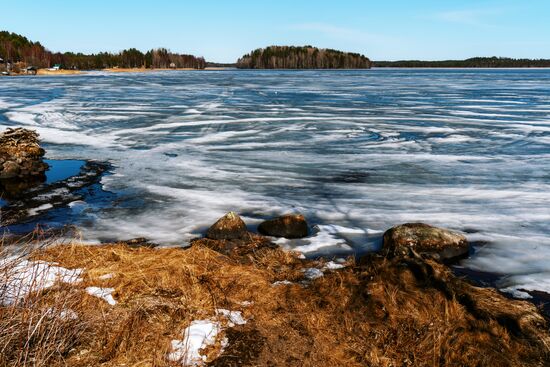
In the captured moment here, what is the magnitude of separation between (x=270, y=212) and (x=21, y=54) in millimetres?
127783

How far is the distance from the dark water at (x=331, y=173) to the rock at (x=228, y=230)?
0.44 m

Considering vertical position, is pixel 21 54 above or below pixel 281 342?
above

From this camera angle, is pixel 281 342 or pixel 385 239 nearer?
pixel 281 342

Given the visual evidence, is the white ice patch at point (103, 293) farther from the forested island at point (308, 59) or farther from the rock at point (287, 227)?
the forested island at point (308, 59)

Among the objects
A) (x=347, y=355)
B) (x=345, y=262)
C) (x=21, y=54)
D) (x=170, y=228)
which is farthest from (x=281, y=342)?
(x=21, y=54)

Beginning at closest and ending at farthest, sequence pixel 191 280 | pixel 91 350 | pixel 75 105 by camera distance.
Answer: pixel 91 350 < pixel 191 280 < pixel 75 105

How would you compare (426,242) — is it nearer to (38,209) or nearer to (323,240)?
(323,240)

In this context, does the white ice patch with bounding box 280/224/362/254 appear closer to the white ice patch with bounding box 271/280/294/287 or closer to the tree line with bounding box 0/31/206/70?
the white ice patch with bounding box 271/280/294/287

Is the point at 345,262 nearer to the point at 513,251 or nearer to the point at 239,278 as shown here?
the point at 239,278

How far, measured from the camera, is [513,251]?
5789 mm

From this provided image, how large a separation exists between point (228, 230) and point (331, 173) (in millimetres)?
4261

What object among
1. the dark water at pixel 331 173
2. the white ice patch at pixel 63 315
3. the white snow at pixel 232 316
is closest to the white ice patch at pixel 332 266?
the dark water at pixel 331 173

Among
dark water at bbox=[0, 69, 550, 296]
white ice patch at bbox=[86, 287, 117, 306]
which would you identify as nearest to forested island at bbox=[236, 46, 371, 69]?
dark water at bbox=[0, 69, 550, 296]

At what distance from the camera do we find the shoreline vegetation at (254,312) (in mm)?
3109
